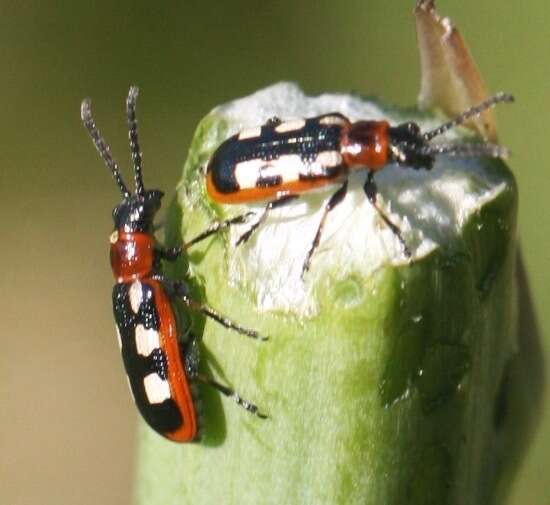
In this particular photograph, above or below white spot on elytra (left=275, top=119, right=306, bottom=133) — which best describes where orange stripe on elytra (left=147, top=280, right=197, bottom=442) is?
below

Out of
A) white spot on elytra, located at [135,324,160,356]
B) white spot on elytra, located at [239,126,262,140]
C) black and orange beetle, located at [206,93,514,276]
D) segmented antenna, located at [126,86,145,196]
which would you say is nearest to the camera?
black and orange beetle, located at [206,93,514,276]

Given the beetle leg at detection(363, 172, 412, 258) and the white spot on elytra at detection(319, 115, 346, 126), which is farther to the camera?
the white spot on elytra at detection(319, 115, 346, 126)

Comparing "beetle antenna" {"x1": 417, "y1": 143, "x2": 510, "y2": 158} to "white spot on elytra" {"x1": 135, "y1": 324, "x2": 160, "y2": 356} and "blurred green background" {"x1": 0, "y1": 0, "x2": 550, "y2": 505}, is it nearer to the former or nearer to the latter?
"white spot on elytra" {"x1": 135, "y1": 324, "x2": 160, "y2": 356}

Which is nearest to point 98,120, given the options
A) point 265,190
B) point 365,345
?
point 265,190

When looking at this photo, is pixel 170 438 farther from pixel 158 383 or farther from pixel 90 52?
pixel 90 52

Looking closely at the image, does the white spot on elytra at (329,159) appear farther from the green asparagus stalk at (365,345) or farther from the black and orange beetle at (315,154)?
the green asparagus stalk at (365,345)

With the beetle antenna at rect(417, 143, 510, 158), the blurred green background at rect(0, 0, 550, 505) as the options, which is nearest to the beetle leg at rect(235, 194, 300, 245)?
the beetle antenna at rect(417, 143, 510, 158)

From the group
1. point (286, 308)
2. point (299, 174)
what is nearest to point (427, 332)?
point (286, 308)
